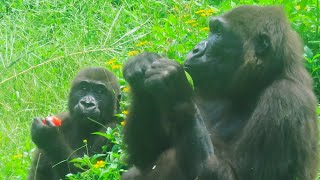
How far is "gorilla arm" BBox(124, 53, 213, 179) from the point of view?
5023 mm

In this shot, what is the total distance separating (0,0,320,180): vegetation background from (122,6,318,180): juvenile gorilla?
1.73 feet

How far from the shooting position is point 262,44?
17.5 ft

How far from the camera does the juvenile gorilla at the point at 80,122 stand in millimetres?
6902

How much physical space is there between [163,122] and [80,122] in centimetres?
198

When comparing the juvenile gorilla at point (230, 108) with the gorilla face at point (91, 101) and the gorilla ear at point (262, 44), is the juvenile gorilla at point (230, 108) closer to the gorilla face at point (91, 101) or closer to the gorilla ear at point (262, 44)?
the gorilla ear at point (262, 44)

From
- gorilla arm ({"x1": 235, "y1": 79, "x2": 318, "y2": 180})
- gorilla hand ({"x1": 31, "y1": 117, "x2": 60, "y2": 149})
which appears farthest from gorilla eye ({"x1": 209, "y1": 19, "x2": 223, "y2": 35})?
gorilla hand ({"x1": 31, "y1": 117, "x2": 60, "y2": 149})

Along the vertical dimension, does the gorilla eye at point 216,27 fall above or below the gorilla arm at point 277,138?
above

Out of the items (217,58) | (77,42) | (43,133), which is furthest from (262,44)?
(77,42)

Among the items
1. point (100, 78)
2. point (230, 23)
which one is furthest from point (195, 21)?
point (230, 23)

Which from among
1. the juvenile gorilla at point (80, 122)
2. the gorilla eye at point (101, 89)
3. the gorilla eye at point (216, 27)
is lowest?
the juvenile gorilla at point (80, 122)

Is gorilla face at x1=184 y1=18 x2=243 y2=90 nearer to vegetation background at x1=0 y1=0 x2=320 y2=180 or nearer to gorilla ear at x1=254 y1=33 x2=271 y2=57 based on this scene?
gorilla ear at x1=254 y1=33 x2=271 y2=57

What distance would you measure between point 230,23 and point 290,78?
0.54m

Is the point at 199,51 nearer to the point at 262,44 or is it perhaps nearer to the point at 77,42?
the point at 262,44

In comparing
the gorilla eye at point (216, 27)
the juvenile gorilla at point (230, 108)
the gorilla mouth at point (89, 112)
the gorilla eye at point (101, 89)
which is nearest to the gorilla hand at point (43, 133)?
the gorilla mouth at point (89, 112)
